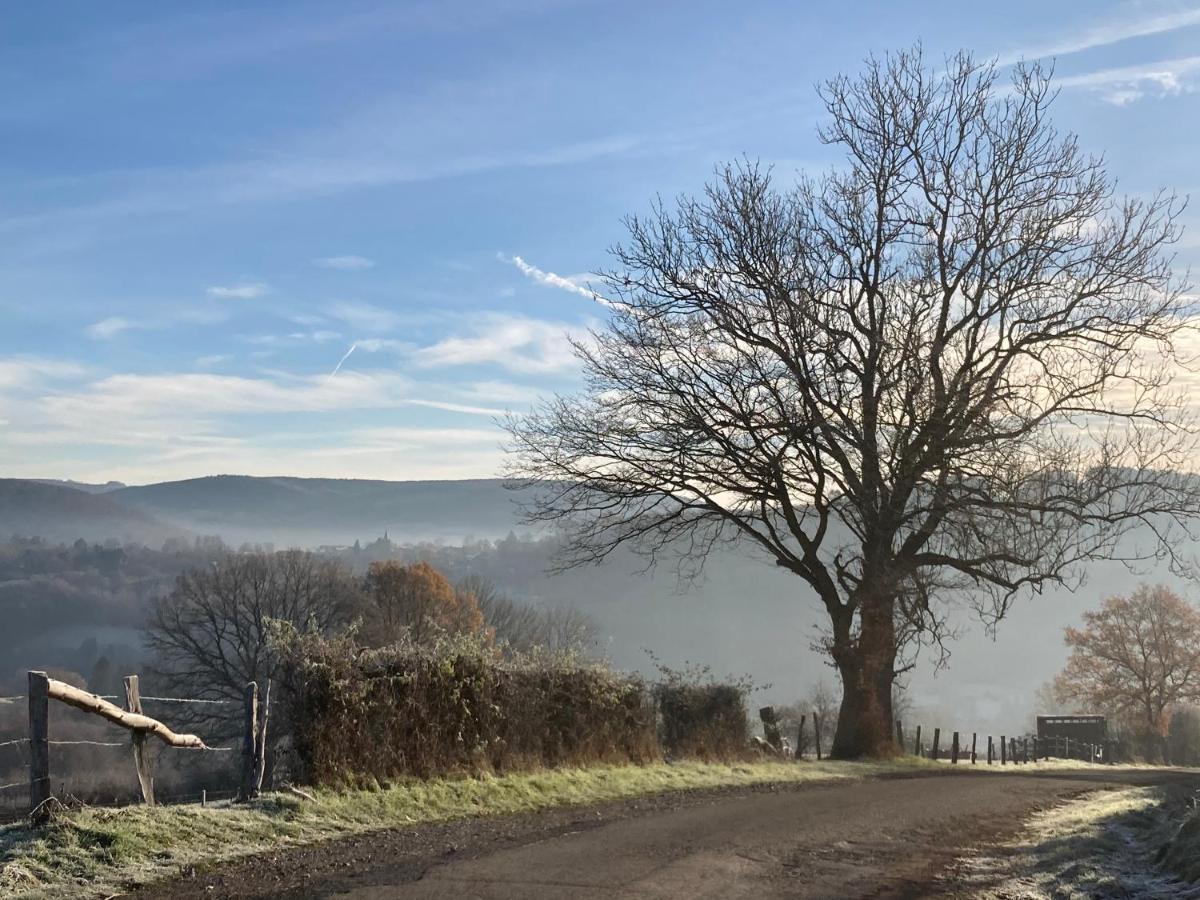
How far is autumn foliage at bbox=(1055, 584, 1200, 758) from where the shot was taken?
230 feet

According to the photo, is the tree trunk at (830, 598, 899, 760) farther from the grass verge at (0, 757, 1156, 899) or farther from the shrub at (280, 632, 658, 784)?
the grass verge at (0, 757, 1156, 899)

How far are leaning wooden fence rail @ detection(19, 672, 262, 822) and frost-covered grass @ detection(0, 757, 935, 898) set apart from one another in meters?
0.52

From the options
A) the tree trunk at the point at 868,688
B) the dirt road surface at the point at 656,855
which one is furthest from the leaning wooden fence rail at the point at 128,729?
the tree trunk at the point at 868,688

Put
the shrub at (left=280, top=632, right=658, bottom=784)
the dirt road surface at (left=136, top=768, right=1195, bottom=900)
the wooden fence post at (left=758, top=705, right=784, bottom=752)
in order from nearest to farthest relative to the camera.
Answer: the dirt road surface at (left=136, top=768, right=1195, bottom=900), the shrub at (left=280, top=632, right=658, bottom=784), the wooden fence post at (left=758, top=705, right=784, bottom=752)

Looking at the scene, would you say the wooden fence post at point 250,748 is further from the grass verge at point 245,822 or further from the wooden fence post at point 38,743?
the wooden fence post at point 38,743

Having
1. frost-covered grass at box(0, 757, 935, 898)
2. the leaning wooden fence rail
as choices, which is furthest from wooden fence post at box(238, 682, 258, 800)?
frost-covered grass at box(0, 757, 935, 898)

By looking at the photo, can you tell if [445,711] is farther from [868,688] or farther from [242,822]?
[868,688]

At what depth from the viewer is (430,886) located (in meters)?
8.91

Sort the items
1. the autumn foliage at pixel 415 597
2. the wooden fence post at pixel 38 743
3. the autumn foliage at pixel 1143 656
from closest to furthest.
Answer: the wooden fence post at pixel 38 743 → the autumn foliage at pixel 415 597 → the autumn foliage at pixel 1143 656

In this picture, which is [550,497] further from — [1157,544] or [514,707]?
[1157,544]

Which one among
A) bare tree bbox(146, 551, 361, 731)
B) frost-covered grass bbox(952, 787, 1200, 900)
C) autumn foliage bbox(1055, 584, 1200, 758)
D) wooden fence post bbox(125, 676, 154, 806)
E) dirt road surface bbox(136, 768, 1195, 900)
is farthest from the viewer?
autumn foliage bbox(1055, 584, 1200, 758)

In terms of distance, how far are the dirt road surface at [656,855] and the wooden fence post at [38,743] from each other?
229 cm

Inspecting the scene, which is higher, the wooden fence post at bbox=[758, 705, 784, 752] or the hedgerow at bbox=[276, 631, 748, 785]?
the hedgerow at bbox=[276, 631, 748, 785]

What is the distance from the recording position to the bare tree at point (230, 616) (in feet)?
183
